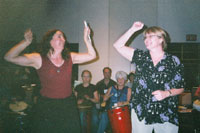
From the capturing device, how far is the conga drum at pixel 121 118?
332 centimetres

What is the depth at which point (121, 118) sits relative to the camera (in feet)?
10.9

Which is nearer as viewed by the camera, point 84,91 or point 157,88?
point 157,88

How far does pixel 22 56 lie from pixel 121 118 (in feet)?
7.07

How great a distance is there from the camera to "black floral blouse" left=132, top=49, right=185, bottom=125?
161 cm

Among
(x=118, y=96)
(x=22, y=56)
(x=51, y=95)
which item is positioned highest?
(x=22, y=56)

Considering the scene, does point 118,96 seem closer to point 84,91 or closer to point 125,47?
point 84,91

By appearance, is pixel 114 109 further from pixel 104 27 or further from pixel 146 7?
pixel 146 7

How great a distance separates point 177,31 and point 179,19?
38 cm

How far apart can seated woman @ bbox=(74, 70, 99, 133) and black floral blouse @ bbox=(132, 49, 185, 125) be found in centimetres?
233

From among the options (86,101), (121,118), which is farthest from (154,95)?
(86,101)

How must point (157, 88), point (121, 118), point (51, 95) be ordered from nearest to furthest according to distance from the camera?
1. point (157, 88)
2. point (51, 95)
3. point (121, 118)

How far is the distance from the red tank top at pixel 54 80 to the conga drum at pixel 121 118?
168cm

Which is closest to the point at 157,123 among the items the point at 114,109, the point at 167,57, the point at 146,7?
the point at 167,57

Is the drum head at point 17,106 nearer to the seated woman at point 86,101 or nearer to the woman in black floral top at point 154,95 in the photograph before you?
the seated woman at point 86,101
